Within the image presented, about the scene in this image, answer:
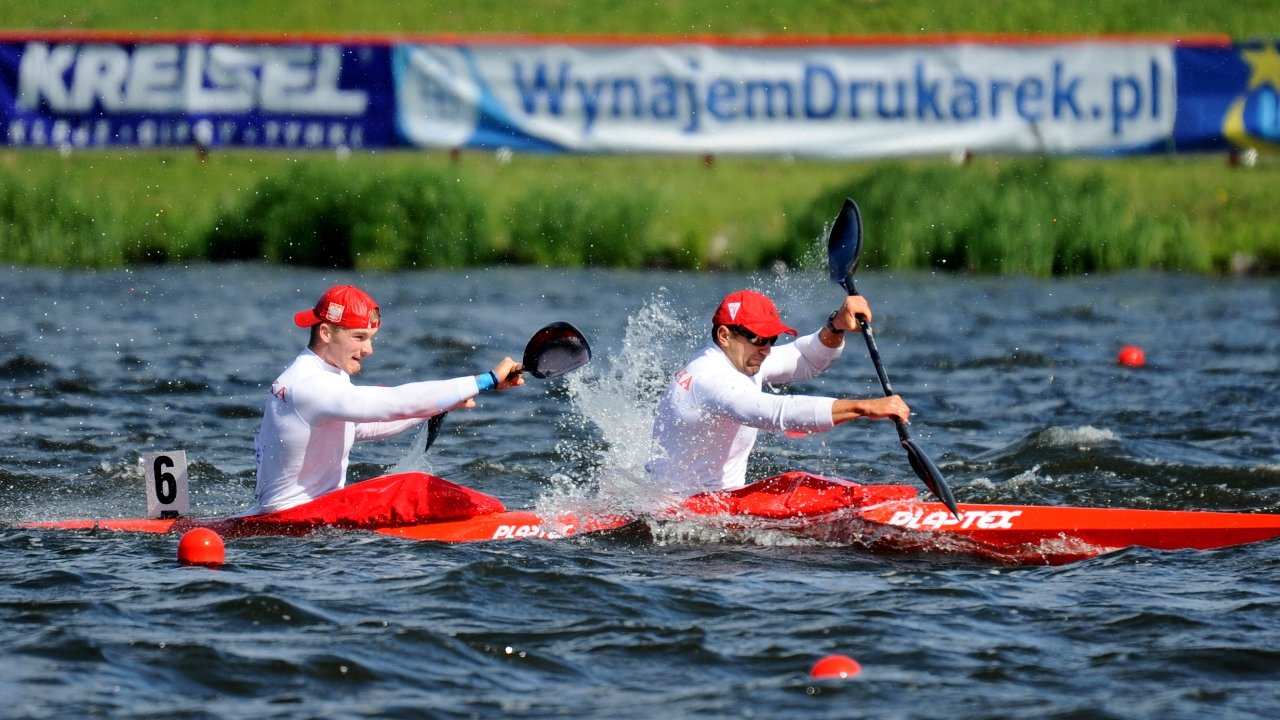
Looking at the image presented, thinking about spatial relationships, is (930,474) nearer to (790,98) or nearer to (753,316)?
(753,316)

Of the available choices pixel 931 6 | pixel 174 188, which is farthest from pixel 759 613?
pixel 931 6

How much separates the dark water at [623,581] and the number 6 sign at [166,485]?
0.32 meters

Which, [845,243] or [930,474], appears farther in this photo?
[845,243]

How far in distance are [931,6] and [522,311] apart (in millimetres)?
14202

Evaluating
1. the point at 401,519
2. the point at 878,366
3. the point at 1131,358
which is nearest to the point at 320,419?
the point at 401,519

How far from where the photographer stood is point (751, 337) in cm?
857

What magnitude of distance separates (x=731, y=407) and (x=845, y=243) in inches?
77.9

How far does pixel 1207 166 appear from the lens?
74.4ft

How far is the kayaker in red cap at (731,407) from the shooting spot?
326 inches

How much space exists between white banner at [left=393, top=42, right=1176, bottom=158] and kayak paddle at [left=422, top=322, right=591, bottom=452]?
13132mm

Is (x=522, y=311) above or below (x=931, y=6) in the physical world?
below

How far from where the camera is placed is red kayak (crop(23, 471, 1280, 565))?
8609mm

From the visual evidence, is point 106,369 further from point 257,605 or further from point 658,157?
point 658,157

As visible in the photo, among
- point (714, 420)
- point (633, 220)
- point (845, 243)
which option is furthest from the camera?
point (633, 220)
